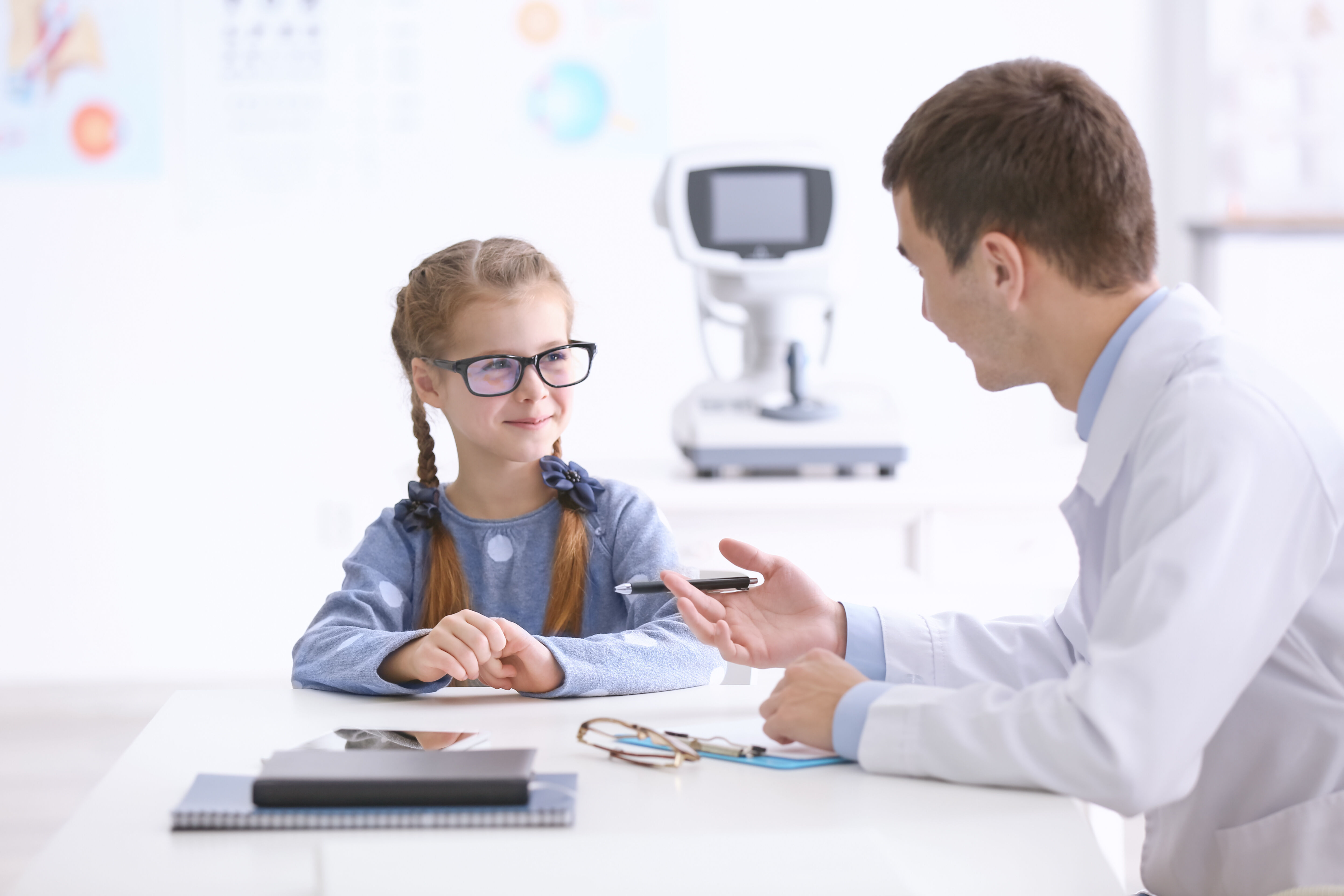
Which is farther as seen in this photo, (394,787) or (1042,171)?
(1042,171)

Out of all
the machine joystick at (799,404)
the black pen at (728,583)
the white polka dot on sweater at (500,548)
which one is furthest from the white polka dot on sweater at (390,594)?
the machine joystick at (799,404)

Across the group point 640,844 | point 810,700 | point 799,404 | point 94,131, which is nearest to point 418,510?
point 810,700

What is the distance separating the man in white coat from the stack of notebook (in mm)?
222

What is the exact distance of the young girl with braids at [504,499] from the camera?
135 cm

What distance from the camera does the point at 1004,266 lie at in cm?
96

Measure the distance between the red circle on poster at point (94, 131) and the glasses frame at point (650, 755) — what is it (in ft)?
9.57

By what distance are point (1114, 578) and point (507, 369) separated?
71 centimetres

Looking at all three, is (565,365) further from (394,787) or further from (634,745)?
(394,787)

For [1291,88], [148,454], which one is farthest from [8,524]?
[1291,88]

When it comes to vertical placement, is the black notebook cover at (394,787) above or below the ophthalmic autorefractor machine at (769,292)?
below

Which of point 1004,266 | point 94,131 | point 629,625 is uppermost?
point 94,131

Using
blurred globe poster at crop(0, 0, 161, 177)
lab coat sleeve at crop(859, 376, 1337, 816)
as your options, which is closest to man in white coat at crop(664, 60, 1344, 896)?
lab coat sleeve at crop(859, 376, 1337, 816)

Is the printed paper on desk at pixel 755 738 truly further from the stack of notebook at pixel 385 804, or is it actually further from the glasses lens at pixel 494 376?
the glasses lens at pixel 494 376

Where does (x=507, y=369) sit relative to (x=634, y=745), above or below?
above
